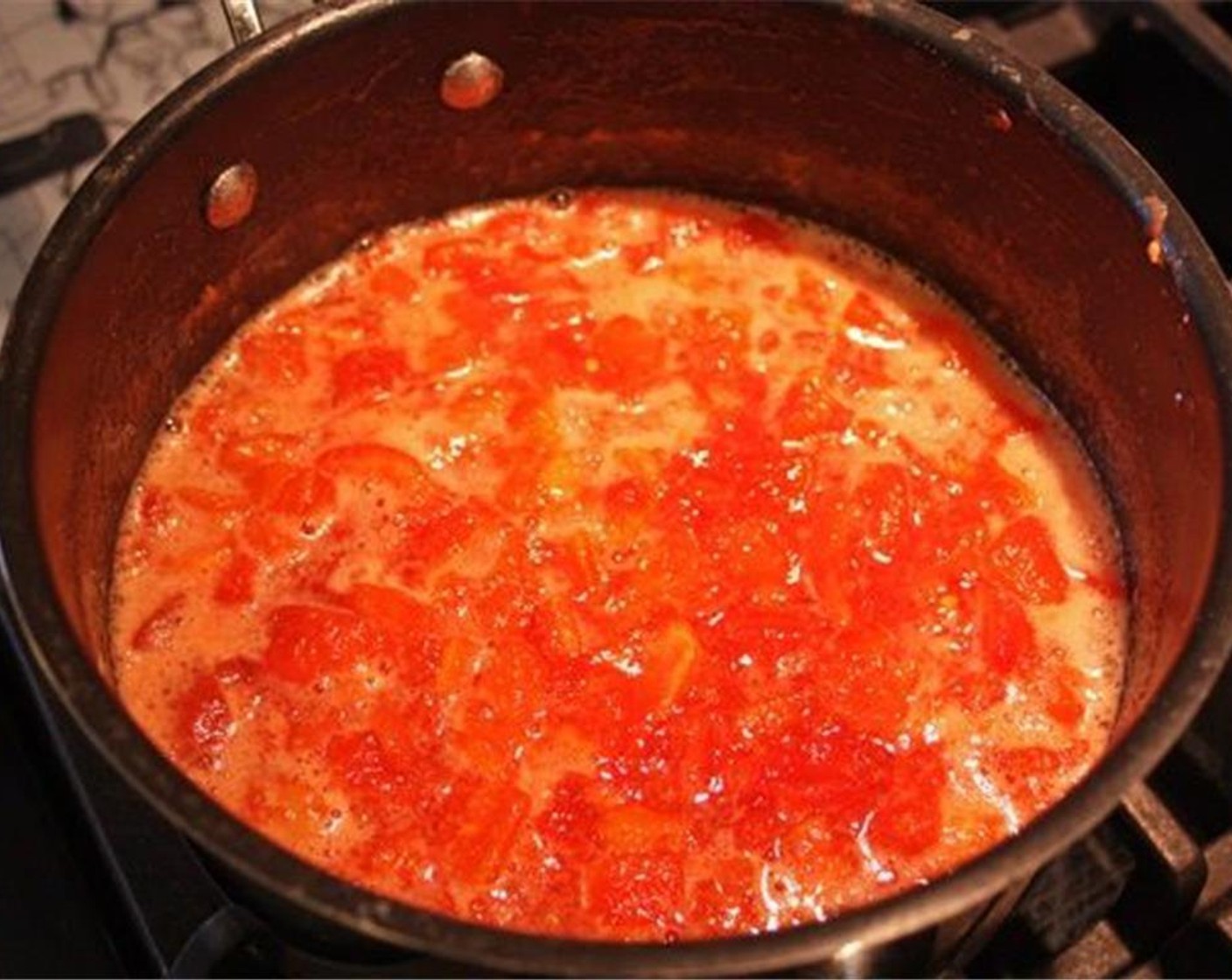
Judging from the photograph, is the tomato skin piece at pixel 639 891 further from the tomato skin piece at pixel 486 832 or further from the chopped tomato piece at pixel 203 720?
the chopped tomato piece at pixel 203 720

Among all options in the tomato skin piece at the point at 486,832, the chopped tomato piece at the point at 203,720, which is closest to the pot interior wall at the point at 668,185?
the chopped tomato piece at the point at 203,720

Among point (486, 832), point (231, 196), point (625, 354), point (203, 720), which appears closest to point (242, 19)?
point (231, 196)

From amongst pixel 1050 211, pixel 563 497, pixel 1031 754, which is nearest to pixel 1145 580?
pixel 1031 754

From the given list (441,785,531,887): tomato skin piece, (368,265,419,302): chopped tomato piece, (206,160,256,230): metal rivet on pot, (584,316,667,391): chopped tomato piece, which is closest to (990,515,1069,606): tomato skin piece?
(584,316,667,391): chopped tomato piece

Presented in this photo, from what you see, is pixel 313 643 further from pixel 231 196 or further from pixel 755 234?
pixel 755 234

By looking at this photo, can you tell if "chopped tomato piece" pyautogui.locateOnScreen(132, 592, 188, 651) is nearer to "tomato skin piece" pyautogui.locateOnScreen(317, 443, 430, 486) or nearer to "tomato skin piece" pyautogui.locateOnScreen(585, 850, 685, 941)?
"tomato skin piece" pyautogui.locateOnScreen(317, 443, 430, 486)
